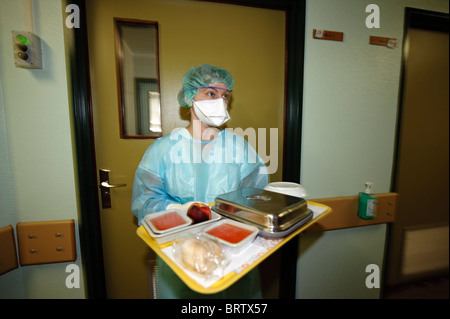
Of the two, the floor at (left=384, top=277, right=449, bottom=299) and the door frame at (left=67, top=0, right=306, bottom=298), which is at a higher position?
the door frame at (left=67, top=0, right=306, bottom=298)

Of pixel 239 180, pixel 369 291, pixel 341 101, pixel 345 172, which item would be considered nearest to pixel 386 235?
pixel 369 291

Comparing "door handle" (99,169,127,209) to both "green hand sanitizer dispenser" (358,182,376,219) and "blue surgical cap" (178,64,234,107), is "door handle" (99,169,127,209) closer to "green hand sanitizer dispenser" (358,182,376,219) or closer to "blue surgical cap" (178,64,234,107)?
"blue surgical cap" (178,64,234,107)

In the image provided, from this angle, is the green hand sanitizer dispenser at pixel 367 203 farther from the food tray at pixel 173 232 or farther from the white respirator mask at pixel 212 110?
the food tray at pixel 173 232

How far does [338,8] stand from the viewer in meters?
1.38

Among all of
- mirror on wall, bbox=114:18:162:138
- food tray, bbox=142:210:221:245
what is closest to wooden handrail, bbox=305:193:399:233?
food tray, bbox=142:210:221:245

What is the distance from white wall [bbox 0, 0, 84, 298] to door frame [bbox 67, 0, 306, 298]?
2.1 inches

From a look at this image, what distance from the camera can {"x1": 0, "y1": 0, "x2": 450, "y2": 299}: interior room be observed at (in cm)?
113

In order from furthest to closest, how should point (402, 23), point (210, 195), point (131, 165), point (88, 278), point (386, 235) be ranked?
point (386, 235) → point (402, 23) → point (131, 165) → point (88, 278) → point (210, 195)

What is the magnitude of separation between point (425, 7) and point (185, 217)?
2377mm

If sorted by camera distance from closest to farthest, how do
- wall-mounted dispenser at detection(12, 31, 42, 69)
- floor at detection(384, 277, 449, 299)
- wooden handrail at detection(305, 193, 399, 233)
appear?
wall-mounted dispenser at detection(12, 31, 42, 69) → wooden handrail at detection(305, 193, 399, 233) → floor at detection(384, 277, 449, 299)

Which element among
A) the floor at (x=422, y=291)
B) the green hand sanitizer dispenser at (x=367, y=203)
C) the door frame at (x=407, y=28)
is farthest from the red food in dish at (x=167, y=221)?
the floor at (x=422, y=291)

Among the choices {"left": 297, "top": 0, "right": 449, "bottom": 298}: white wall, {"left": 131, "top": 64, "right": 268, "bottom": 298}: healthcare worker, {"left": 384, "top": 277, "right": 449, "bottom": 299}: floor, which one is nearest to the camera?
{"left": 131, "top": 64, "right": 268, "bottom": 298}: healthcare worker

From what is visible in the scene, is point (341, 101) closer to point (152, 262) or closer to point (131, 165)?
point (131, 165)

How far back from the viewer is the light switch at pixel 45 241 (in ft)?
3.80
